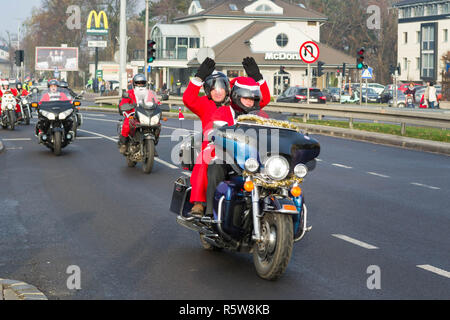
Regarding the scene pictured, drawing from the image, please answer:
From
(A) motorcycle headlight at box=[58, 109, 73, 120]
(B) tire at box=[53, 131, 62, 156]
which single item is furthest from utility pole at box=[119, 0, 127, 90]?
(B) tire at box=[53, 131, 62, 156]

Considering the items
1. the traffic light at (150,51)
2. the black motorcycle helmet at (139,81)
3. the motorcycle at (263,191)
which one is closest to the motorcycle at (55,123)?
the black motorcycle helmet at (139,81)

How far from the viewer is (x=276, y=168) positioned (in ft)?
22.3

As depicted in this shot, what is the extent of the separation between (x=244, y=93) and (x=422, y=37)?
92.9 metres

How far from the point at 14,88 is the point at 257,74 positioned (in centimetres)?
2170

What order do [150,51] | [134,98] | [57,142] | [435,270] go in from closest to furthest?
1. [435,270]
2. [134,98]
3. [57,142]
4. [150,51]

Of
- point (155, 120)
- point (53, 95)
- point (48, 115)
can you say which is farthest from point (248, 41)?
point (155, 120)

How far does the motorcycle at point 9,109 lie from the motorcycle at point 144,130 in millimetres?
12797

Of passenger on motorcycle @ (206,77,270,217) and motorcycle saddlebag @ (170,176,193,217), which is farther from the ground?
passenger on motorcycle @ (206,77,270,217)

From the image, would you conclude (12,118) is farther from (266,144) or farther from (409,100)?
(409,100)

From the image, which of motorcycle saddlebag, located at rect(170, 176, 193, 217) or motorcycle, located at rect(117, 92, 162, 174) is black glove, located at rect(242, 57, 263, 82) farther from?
motorcycle, located at rect(117, 92, 162, 174)

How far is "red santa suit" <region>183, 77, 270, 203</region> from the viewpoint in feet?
25.3

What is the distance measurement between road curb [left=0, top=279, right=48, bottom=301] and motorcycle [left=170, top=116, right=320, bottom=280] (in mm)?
1698

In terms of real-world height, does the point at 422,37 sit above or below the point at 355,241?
above

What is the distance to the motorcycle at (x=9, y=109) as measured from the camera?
90.1 ft
